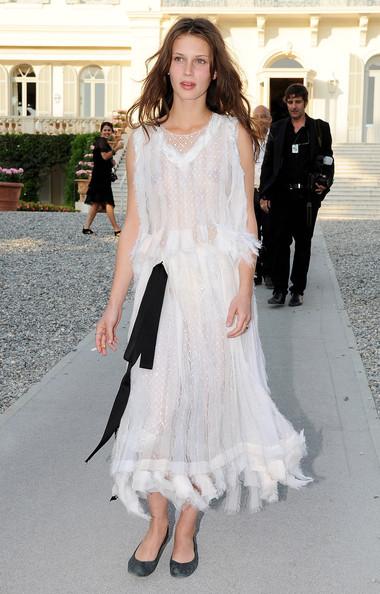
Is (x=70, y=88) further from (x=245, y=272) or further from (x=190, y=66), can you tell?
(x=245, y=272)

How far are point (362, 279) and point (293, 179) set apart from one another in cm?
267

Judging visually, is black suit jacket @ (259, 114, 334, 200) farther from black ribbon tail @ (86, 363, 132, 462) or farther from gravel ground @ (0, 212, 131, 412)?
black ribbon tail @ (86, 363, 132, 462)

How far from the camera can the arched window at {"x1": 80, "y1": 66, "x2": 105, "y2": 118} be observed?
116 feet

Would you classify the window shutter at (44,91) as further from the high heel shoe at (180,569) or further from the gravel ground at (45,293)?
the high heel shoe at (180,569)

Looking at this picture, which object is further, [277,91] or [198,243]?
[277,91]

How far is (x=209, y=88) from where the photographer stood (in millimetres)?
3248

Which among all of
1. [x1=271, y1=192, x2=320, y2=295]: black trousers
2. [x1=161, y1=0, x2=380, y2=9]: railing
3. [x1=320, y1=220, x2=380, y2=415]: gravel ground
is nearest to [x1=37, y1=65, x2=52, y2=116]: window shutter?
[x1=161, y1=0, x2=380, y2=9]: railing

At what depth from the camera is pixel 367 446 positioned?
4.52 m

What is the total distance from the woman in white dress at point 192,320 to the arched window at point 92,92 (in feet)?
108

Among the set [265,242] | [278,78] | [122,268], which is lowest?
[265,242]

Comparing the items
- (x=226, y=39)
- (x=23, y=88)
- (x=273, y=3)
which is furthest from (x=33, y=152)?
(x=273, y=3)

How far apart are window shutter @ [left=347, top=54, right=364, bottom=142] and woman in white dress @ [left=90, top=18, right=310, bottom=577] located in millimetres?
29886

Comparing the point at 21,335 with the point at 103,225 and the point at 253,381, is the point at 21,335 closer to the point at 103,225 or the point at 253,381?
the point at 253,381

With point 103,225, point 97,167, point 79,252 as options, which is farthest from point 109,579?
point 103,225
